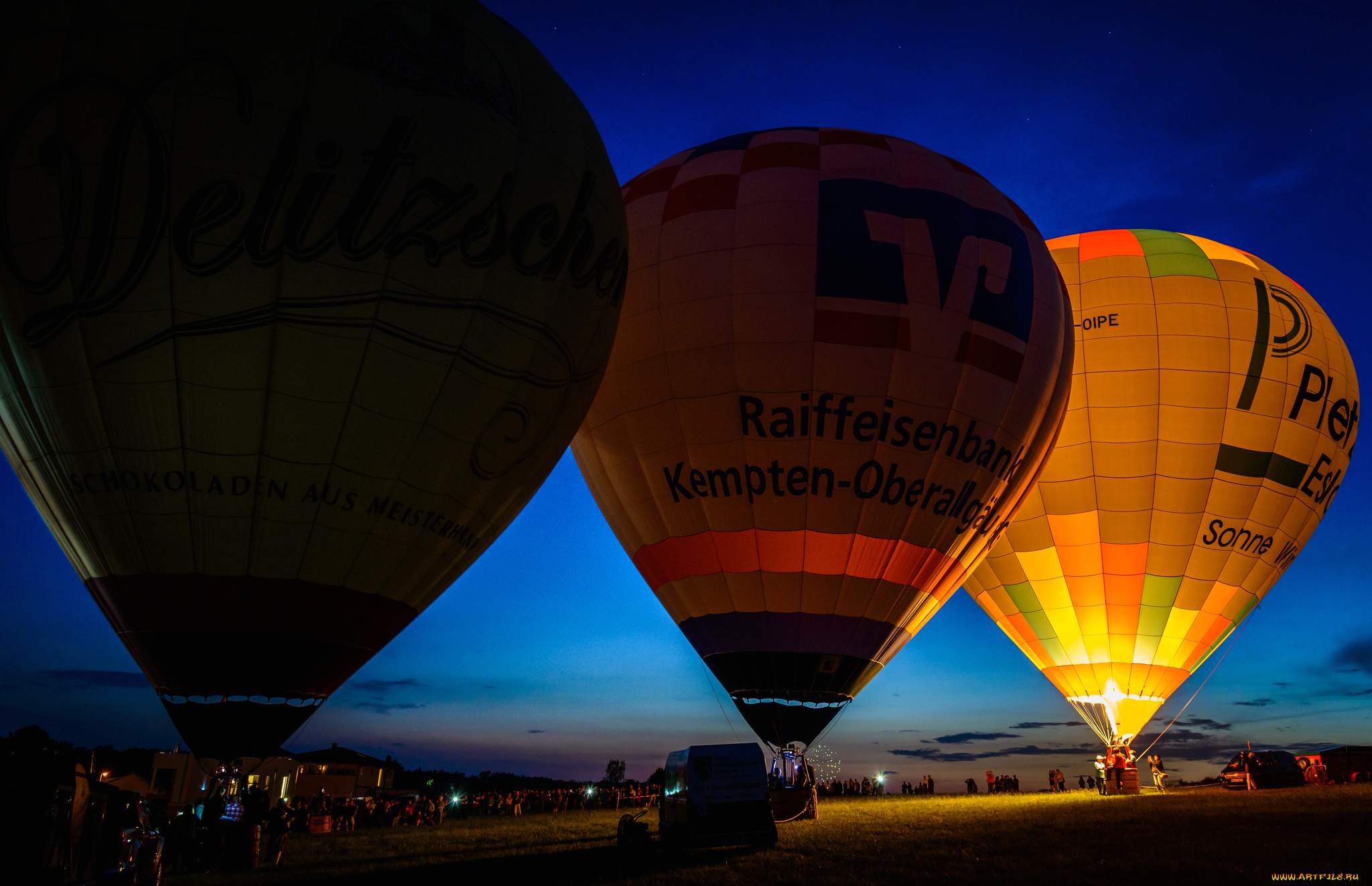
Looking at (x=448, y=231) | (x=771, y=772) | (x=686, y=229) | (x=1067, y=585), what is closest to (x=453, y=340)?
(x=448, y=231)

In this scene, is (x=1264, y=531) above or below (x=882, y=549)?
above

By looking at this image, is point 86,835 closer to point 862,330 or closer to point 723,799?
point 723,799

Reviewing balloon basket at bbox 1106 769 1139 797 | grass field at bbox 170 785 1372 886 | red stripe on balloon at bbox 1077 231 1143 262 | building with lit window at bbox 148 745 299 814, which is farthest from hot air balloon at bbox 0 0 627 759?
balloon basket at bbox 1106 769 1139 797

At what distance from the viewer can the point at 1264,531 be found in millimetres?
17281

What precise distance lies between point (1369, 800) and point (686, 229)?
39.3 feet

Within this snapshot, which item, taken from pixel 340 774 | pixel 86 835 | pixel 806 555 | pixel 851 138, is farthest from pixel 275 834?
pixel 340 774

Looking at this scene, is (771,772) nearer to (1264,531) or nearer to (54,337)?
(54,337)

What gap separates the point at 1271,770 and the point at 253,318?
19717mm

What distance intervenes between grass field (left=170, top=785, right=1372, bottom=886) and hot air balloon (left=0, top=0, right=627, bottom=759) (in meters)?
2.74

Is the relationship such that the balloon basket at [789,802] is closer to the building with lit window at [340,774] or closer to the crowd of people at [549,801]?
the crowd of people at [549,801]

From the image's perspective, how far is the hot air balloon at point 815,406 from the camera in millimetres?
12086

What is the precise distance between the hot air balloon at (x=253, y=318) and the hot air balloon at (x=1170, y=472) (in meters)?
12.8

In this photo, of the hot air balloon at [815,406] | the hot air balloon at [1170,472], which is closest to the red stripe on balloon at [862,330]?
the hot air balloon at [815,406]

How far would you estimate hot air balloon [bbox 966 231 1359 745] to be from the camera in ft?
55.6
